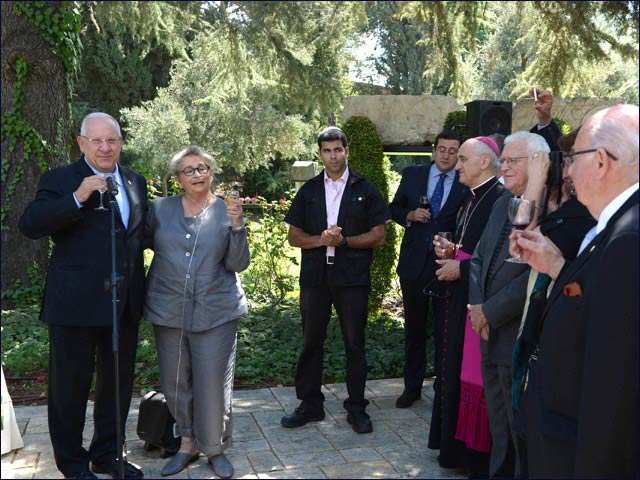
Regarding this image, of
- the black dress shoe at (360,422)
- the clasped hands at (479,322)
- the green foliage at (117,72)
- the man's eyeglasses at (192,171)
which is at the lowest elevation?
the black dress shoe at (360,422)

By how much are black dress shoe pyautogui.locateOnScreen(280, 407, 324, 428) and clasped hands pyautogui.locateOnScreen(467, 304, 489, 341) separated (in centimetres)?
186

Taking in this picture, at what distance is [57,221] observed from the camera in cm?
397

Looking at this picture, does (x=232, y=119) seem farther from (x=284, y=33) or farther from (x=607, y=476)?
(x=607, y=476)

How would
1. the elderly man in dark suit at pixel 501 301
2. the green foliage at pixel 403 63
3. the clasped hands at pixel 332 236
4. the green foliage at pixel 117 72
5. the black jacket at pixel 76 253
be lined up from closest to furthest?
the elderly man in dark suit at pixel 501 301 → the black jacket at pixel 76 253 → the clasped hands at pixel 332 236 → the green foliage at pixel 117 72 → the green foliage at pixel 403 63

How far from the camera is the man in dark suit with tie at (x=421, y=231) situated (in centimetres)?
562

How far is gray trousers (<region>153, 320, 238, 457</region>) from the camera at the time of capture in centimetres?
434

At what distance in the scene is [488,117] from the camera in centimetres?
654

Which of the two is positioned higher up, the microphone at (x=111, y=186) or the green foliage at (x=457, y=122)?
the green foliage at (x=457, y=122)

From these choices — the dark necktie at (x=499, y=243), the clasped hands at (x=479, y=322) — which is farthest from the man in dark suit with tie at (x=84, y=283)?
the dark necktie at (x=499, y=243)

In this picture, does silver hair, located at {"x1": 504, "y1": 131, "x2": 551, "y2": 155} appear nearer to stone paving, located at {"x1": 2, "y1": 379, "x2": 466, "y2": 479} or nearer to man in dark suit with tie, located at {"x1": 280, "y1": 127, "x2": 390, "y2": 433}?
man in dark suit with tie, located at {"x1": 280, "y1": 127, "x2": 390, "y2": 433}

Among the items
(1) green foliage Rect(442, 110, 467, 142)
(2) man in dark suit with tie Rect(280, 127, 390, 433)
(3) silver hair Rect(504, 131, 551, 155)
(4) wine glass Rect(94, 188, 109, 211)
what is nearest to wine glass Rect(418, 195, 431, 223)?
(2) man in dark suit with tie Rect(280, 127, 390, 433)

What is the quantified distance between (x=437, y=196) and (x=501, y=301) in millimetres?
2146

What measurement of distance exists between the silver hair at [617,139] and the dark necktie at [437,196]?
332cm

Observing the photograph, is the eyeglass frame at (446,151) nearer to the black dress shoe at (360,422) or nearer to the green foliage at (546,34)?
the green foliage at (546,34)
